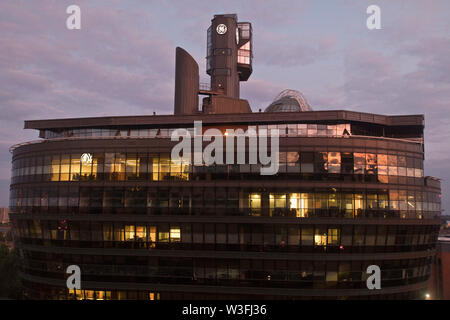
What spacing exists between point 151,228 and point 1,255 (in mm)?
40325

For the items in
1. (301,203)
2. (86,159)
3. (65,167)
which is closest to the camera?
(301,203)

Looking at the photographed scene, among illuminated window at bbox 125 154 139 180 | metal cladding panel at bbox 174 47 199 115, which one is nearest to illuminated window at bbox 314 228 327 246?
illuminated window at bbox 125 154 139 180

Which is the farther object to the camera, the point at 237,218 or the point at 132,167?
the point at 132,167

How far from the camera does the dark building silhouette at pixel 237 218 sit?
143 ft

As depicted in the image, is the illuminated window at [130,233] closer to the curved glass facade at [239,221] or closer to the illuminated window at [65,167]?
the curved glass facade at [239,221]

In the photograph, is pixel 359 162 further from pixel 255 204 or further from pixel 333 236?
pixel 255 204

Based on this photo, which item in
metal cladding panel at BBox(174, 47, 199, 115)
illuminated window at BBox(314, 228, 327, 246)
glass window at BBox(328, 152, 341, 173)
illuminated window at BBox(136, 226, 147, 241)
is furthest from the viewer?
metal cladding panel at BBox(174, 47, 199, 115)

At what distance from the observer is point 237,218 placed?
→ 4397cm

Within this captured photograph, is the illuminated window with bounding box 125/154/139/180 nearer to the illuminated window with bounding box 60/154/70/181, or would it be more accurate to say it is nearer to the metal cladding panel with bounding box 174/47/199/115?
the illuminated window with bounding box 60/154/70/181

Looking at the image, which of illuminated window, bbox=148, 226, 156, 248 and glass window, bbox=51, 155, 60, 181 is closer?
illuminated window, bbox=148, 226, 156, 248

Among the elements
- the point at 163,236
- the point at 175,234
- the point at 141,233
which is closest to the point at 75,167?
the point at 141,233

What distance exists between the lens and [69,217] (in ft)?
156

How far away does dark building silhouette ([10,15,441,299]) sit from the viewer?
4347 cm
